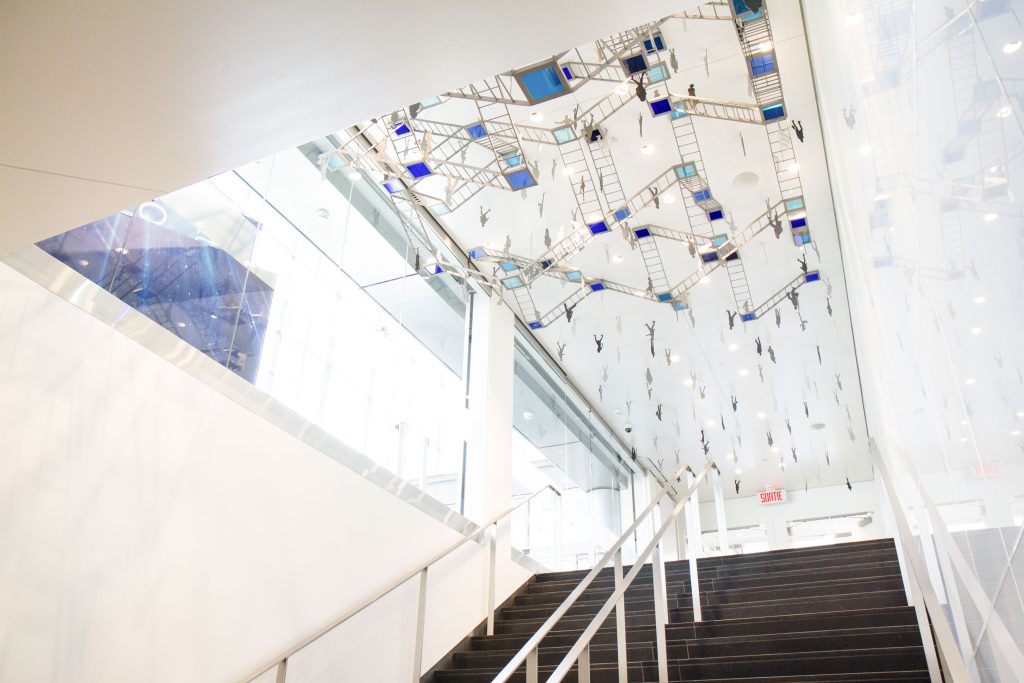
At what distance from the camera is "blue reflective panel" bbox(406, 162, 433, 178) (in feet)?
17.3

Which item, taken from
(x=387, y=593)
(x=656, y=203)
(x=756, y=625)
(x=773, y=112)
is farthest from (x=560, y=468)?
(x=773, y=112)

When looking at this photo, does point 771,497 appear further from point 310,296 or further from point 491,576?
point 310,296

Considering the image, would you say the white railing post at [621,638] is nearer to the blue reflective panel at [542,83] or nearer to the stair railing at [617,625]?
the stair railing at [617,625]

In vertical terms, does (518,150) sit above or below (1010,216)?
above

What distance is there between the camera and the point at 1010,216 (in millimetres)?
1199

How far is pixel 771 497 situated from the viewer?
16125 millimetres

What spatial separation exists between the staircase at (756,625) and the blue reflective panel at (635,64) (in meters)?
3.34

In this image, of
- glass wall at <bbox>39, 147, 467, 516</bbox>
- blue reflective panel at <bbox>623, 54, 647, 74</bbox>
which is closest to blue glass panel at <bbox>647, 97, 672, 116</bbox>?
blue reflective panel at <bbox>623, 54, 647, 74</bbox>

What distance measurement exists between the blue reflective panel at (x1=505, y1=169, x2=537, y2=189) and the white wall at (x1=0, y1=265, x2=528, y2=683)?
223cm

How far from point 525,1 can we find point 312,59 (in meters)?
0.57

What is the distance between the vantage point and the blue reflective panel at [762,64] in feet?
14.9

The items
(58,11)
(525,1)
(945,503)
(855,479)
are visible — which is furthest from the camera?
(855,479)

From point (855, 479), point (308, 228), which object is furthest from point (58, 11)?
point (855, 479)

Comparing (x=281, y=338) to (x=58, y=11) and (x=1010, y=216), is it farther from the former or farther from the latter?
(x=1010, y=216)
